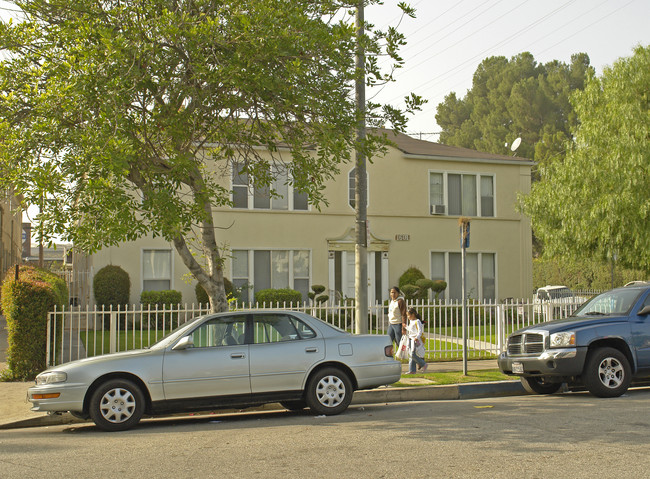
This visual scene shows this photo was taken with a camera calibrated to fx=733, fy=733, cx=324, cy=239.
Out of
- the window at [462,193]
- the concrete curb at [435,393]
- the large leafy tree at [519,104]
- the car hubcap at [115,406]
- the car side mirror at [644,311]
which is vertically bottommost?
the concrete curb at [435,393]

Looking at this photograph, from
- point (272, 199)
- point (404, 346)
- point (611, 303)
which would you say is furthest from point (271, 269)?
point (611, 303)

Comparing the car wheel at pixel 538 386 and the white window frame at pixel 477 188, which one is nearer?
the car wheel at pixel 538 386

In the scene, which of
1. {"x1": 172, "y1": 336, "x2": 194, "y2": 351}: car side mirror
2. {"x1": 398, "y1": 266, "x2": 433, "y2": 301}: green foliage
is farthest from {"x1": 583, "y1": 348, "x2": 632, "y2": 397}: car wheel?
{"x1": 398, "y1": 266, "x2": 433, "y2": 301}: green foliage

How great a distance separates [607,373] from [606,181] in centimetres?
1153

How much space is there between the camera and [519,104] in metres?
56.0

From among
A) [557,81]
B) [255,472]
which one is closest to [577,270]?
[557,81]

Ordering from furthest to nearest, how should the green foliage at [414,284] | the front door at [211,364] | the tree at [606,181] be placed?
the green foliage at [414,284] → the tree at [606,181] → the front door at [211,364]

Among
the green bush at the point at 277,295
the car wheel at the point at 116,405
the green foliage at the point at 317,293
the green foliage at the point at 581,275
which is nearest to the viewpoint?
the car wheel at the point at 116,405

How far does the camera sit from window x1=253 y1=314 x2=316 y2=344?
9.73m

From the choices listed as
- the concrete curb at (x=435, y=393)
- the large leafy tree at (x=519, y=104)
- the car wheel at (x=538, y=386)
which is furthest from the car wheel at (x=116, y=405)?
the large leafy tree at (x=519, y=104)

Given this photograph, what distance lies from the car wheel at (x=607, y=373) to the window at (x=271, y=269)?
46.2 ft

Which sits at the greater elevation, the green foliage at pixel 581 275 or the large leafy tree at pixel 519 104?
the large leafy tree at pixel 519 104

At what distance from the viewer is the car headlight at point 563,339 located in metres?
10.7

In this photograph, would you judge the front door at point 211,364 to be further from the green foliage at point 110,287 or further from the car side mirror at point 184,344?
the green foliage at point 110,287
